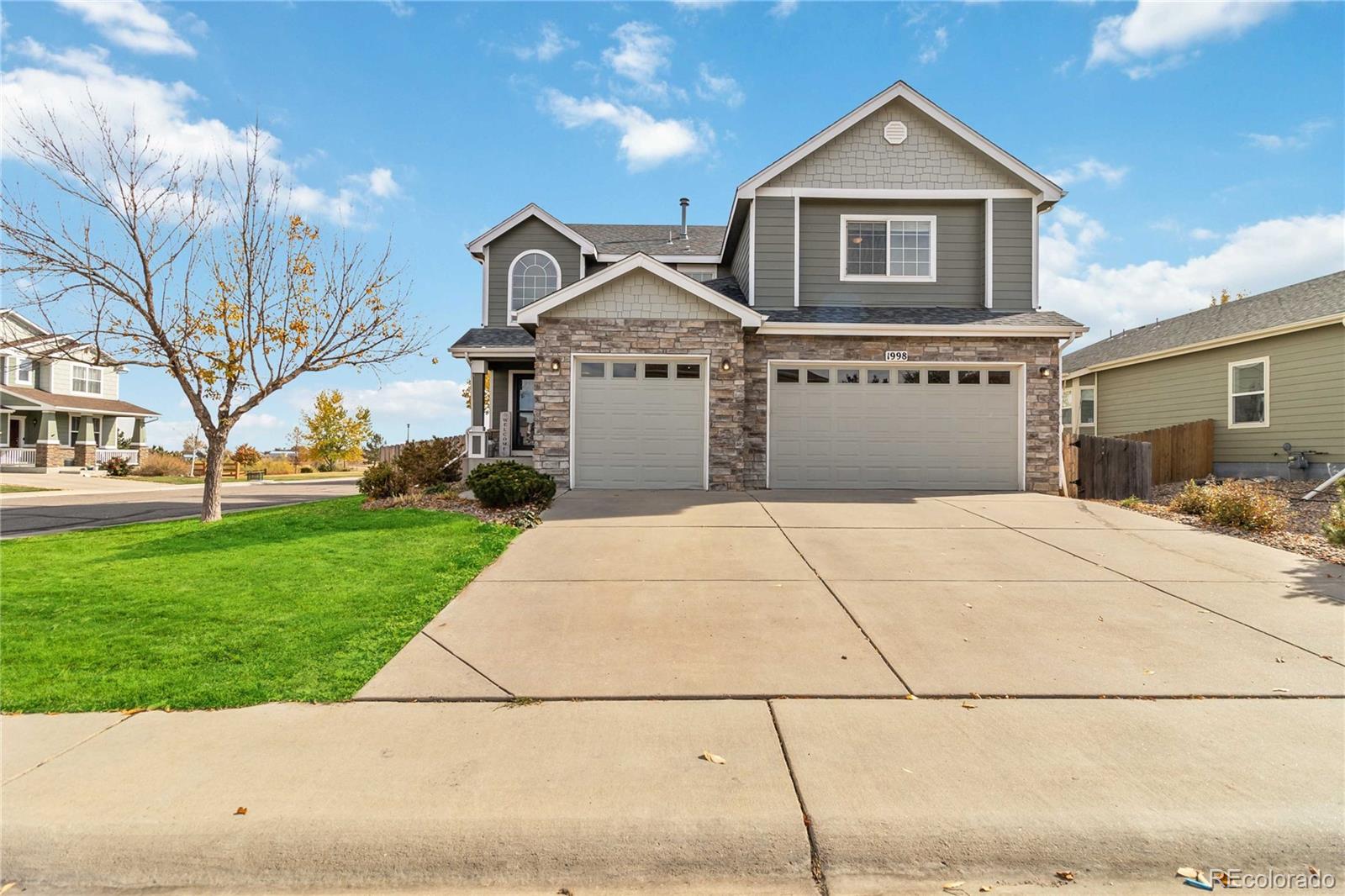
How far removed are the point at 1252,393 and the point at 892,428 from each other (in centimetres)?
1039

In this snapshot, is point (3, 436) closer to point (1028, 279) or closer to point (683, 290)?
point (683, 290)

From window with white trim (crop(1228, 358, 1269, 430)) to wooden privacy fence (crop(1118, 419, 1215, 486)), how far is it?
2.14ft

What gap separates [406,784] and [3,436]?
41.1m

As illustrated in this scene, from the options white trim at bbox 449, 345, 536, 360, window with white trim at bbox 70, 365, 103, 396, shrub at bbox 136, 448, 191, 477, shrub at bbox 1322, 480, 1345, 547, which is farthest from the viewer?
window with white trim at bbox 70, 365, 103, 396

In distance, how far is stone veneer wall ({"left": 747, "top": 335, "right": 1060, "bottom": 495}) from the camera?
1350 cm

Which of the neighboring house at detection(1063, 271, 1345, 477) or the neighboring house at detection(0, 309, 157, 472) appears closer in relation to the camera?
the neighboring house at detection(1063, 271, 1345, 477)

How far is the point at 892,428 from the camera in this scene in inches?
535

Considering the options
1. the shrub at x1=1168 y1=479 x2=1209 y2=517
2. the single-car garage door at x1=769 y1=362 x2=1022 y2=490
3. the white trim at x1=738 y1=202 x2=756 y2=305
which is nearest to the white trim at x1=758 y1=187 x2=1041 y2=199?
the white trim at x1=738 y1=202 x2=756 y2=305

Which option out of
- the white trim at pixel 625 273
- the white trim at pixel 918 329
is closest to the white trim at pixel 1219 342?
the white trim at pixel 918 329

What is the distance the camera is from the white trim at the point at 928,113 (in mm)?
14367

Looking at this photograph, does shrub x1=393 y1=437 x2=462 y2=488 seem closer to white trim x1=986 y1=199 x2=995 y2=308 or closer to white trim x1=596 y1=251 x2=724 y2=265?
white trim x1=596 y1=251 x2=724 y2=265

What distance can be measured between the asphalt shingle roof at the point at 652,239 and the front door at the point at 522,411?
14.3 feet

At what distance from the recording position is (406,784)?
329 centimetres

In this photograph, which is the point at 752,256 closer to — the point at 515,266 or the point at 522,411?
the point at 515,266
